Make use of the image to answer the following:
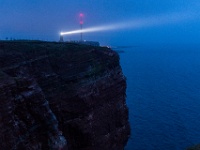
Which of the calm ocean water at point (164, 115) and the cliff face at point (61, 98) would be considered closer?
the cliff face at point (61, 98)

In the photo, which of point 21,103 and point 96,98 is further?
point 96,98

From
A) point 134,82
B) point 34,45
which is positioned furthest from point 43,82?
point 134,82

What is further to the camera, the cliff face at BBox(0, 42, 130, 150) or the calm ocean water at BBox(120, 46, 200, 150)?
the calm ocean water at BBox(120, 46, 200, 150)

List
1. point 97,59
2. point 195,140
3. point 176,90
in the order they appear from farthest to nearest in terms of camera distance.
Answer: point 176,90 < point 195,140 < point 97,59

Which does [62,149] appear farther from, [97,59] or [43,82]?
[97,59]

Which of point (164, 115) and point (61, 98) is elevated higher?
point (61, 98)

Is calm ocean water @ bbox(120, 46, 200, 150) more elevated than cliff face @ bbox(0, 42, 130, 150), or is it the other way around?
cliff face @ bbox(0, 42, 130, 150)

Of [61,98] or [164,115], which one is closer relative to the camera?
[61,98]

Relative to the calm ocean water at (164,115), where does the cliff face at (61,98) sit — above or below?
above
